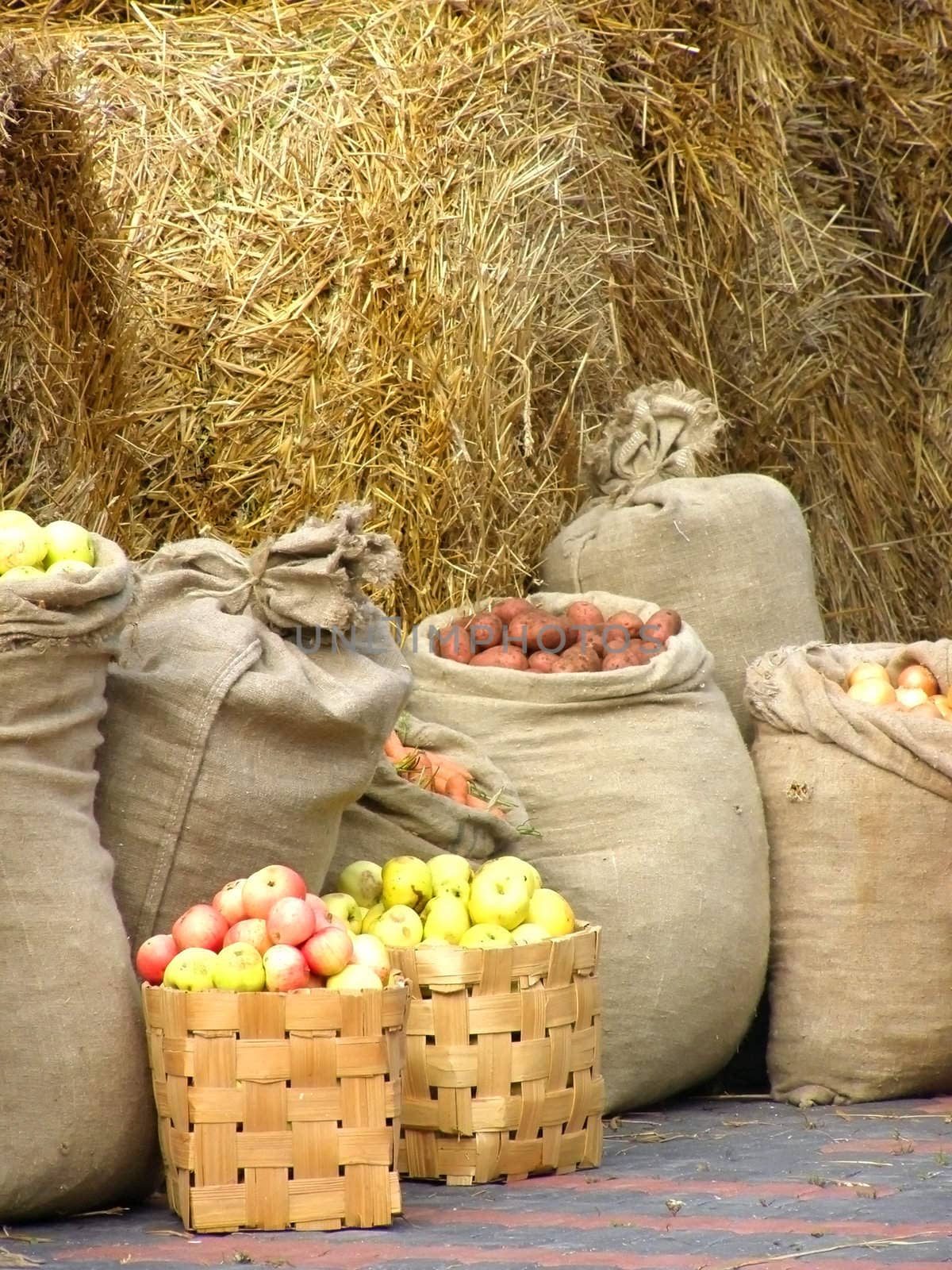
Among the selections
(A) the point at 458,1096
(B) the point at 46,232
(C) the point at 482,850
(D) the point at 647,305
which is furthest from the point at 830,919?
(B) the point at 46,232

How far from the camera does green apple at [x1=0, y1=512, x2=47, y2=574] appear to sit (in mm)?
2590

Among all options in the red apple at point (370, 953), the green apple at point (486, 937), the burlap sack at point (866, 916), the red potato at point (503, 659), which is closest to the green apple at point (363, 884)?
the green apple at point (486, 937)

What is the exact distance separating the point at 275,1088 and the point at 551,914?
0.67 metres

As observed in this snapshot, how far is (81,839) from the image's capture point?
8.77 ft

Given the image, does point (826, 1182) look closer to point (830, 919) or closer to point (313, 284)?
point (830, 919)

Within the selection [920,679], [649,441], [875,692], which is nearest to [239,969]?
[875,692]

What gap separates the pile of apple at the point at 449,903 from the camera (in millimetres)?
2965

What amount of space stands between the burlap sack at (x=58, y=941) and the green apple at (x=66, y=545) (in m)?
0.04

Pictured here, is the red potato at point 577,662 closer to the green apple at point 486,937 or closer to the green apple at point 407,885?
the green apple at point 407,885

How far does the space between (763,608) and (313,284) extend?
4.14 ft

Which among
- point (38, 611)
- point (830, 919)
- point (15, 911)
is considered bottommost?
point (830, 919)

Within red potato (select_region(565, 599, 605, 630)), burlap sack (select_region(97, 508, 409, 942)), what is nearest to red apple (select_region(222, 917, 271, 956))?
burlap sack (select_region(97, 508, 409, 942))

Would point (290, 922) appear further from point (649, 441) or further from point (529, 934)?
point (649, 441)

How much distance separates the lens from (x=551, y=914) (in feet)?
10.0
